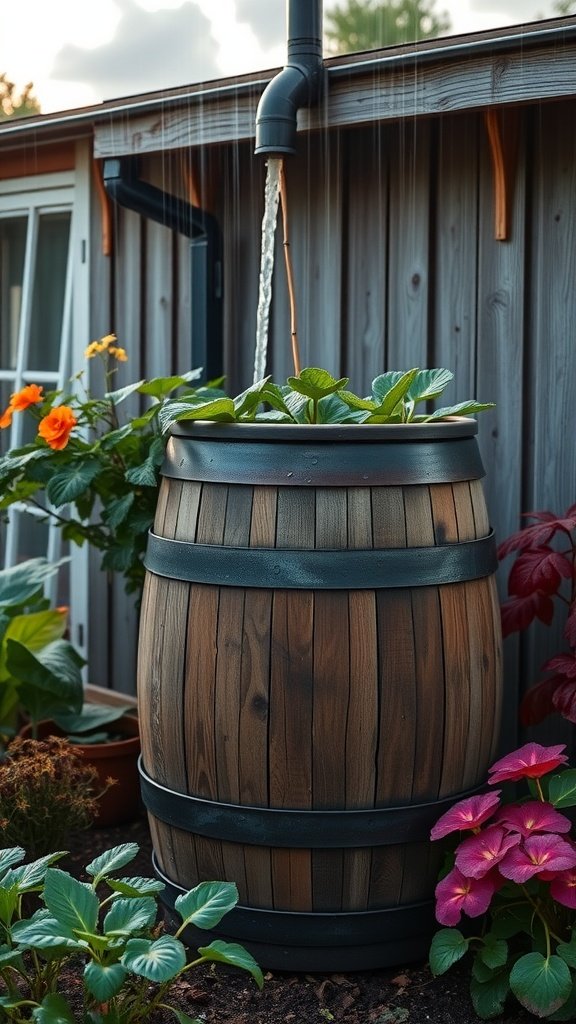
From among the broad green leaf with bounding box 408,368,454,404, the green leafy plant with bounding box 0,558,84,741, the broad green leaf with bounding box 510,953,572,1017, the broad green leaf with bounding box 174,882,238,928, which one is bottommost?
the broad green leaf with bounding box 510,953,572,1017

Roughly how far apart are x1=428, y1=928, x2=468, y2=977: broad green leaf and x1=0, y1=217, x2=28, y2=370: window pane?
126 inches

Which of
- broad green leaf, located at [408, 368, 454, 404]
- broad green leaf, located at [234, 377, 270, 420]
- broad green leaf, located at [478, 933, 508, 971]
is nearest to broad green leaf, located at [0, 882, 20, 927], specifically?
broad green leaf, located at [478, 933, 508, 971]

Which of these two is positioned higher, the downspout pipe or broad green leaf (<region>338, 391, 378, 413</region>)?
the downspout pipe

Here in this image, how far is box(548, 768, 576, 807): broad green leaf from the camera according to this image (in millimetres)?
2240

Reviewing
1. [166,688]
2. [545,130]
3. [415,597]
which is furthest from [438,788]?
[545,130]

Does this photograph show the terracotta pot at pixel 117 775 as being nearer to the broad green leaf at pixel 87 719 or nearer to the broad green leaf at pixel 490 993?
the broad green leaf at pixel 87 719

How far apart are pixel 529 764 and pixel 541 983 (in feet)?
1.35

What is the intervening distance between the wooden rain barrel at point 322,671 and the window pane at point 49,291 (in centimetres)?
222

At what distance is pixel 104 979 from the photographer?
176 cm

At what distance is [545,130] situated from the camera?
288 cm

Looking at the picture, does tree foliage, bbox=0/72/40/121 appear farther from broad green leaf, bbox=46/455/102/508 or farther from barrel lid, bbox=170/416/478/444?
barrel lid, bbox=170/416/478/444

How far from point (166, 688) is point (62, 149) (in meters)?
2.55

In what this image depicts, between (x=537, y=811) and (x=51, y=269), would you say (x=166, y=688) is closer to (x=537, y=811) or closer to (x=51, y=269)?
(x=537, y=811)

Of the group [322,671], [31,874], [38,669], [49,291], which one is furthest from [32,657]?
[49,291]
